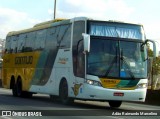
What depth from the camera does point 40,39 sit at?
24438mm

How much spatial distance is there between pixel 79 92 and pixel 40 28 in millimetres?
6596

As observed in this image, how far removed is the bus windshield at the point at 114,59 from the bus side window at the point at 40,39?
18.3 ft

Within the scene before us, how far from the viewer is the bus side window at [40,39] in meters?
23.9

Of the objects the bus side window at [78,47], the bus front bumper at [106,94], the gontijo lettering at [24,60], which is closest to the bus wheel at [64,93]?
the bus side window at [78,47]

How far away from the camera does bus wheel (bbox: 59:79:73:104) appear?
2056cm

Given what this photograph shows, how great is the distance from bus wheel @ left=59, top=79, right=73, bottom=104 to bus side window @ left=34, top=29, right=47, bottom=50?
3395mm

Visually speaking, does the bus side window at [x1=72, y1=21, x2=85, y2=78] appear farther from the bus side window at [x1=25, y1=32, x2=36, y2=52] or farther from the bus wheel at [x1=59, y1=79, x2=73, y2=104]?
the bus side window at [x1=25, y1=32, x2=36, y2=52]

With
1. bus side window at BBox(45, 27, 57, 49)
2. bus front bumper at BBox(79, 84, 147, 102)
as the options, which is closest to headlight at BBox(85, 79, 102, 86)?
bus front bumper at BBox(79, 84, 147, 102)

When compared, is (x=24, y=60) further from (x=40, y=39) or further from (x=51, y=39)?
(x=51, y=39)

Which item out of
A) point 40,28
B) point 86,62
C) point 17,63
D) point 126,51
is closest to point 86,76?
point 86,62

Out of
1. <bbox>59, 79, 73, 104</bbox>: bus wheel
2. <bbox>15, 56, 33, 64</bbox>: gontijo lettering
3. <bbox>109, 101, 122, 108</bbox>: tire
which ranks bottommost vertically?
<bbox>109, 101, 122, 108</bbox>: tire

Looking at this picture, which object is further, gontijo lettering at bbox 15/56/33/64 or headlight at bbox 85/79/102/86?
gontijo lettering at bbox 15/56/33/64

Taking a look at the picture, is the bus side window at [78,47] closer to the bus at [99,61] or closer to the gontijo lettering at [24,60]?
the bus at [99,61]

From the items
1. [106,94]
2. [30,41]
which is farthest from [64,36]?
[30,41]
